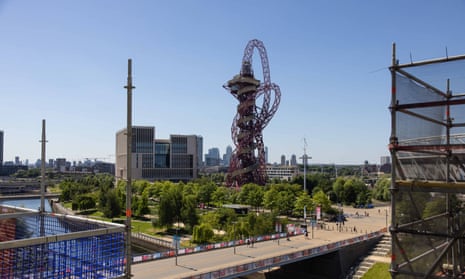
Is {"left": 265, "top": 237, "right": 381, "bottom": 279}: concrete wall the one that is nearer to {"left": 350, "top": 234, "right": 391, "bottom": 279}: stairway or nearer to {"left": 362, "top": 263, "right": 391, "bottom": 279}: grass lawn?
{"left": 350, "top": 234, "right": 391, "bottom": 279}: stairway

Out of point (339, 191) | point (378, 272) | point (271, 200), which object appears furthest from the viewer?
point (339, 191)

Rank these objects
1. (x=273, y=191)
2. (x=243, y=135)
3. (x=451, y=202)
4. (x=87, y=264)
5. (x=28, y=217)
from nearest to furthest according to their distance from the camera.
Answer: (x=451, y=202), (x=87, y=264), (x=28, y=217), (x=273, y=191), (x=243, y=135)

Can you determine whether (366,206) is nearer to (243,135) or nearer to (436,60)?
(243,135)

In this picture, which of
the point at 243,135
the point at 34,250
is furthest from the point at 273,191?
the point at 34,250

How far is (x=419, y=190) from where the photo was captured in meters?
11.4

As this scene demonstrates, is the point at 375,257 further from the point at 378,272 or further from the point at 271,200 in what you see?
the point at 271,200

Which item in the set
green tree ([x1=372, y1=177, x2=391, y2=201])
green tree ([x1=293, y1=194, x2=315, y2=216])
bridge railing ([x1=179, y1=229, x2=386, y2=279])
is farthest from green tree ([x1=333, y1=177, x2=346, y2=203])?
bridge railing ([x1=179, y1=229, x2=386, y2=279])

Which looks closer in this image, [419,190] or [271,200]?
[419,190]

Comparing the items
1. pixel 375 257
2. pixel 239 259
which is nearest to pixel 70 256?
pixel 239 259

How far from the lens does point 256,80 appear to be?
106 metres

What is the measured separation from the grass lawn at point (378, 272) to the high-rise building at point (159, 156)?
383 ft

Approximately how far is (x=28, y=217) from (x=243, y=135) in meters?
79.7

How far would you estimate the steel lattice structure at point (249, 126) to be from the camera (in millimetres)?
103375

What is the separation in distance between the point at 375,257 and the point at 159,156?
118342mm
